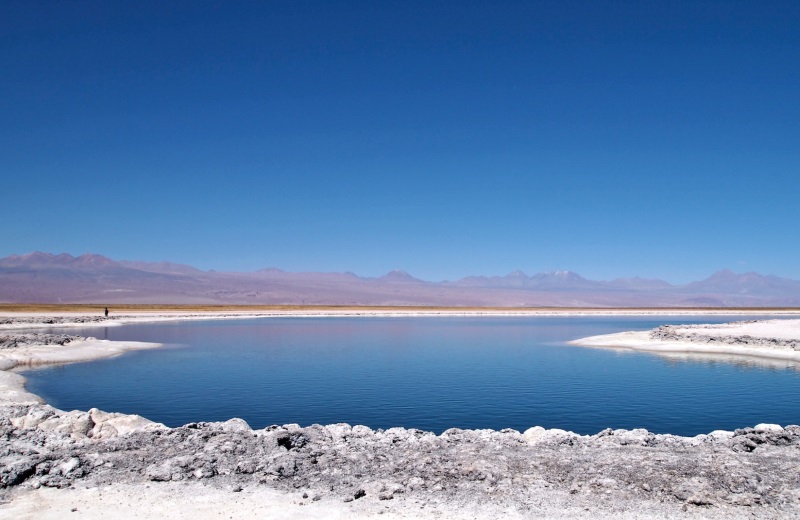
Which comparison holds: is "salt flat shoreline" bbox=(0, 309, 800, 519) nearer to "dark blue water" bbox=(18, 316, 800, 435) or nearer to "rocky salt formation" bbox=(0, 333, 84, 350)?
"dark blue water" bbox=(18, 316, 800, 435)

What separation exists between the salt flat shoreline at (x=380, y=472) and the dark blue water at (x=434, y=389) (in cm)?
371

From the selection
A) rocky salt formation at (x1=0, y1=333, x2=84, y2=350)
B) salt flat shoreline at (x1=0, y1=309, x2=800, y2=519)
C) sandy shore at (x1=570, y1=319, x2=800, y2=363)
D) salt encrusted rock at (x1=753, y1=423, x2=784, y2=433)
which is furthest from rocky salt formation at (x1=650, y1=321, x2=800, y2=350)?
rocky salt formation at (x1=0, y1=333, x2=84, y2=350)

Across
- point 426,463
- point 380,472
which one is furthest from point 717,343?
point 380,472

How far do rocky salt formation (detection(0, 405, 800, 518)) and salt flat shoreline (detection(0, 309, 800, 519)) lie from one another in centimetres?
3

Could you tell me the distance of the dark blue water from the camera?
17.5m

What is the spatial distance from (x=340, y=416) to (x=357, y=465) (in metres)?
6.87

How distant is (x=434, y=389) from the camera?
22469 mm

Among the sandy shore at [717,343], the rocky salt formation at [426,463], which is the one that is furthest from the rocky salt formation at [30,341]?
the sandy shore at [717,343]

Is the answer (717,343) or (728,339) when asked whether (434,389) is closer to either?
(717,343)

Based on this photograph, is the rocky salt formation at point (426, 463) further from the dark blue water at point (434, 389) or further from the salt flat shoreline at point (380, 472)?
the dark blue water at point (434, 389)

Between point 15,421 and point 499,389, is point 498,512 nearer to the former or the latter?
point 15,421

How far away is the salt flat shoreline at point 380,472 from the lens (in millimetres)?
8836

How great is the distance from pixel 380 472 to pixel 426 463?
32.8 inches

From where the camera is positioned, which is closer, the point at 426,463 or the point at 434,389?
the point at 426,463
